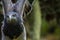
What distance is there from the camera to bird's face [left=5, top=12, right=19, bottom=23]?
0.91 m

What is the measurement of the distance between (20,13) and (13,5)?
36 millimetres

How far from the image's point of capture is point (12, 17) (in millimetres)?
910

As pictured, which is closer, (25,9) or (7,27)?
(7,27)

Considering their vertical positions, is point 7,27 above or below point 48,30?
above

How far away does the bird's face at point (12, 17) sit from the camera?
35.6 inches

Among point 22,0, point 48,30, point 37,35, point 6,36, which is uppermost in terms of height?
point 22,0

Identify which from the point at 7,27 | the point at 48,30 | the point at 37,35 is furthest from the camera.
→ the point at 48,30

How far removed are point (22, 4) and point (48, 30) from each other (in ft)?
17.6

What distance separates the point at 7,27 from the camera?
3.06ft

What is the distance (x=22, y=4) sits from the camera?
37.7 inches

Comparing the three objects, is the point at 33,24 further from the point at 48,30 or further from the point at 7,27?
the point at 48,30

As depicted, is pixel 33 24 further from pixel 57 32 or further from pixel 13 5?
pixel 57 32

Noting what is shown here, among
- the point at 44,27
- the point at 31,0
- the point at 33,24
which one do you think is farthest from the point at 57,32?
the point at 31,0

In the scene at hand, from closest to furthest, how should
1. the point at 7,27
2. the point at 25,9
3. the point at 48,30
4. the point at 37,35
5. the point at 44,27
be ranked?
the point at 7,27 → the point at 25,9 → the point at 37,35 → the point at 44,27 → the point at 48,30
